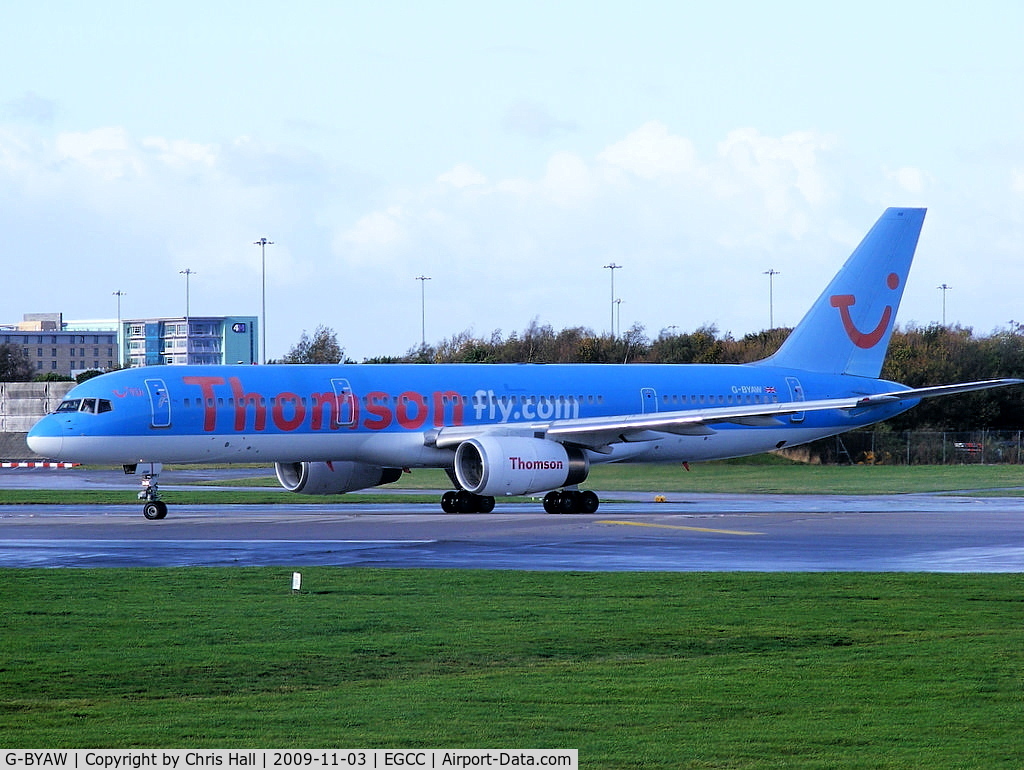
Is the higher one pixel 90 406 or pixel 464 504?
pixel 90 406

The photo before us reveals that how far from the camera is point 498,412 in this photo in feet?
125

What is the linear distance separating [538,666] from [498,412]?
24.9 metres

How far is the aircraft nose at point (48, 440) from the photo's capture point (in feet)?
109

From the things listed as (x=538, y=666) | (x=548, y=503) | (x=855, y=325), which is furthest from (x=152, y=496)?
(x=538, y=666)

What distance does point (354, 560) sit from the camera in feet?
76.0

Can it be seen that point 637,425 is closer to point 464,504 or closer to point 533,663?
point 464,504

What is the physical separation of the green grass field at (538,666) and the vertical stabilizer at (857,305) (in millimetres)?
24294

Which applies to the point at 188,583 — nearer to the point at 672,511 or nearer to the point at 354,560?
the point at 354,560

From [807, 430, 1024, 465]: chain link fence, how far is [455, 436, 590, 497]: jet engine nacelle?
3166cm

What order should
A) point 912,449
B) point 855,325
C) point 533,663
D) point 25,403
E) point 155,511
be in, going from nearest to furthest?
point 533,663, point 155,511, point 855,325, point 912,449, point 25,403

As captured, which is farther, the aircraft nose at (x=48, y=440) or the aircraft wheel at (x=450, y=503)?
the aircraft wheel at (x=450, y=503)

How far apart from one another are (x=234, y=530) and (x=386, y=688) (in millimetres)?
18483

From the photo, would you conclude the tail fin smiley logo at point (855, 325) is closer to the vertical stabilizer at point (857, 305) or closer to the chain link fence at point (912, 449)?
the vertical stabilizer at point (857, 305)

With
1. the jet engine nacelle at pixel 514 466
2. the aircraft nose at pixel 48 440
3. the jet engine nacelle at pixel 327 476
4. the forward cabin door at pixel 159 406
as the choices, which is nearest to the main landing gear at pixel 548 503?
the jet engine nacelle at pixel 514 466
